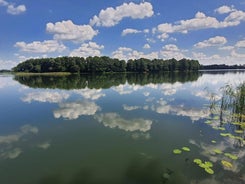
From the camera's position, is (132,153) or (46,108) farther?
(46,108)

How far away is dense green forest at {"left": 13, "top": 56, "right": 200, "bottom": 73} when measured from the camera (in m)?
79.7

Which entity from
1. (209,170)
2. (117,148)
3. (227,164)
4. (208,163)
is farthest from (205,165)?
(117,148)

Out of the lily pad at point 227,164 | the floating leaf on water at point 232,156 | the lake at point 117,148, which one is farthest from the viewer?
the floating leaf on water at point 232,156

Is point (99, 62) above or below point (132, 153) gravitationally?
above

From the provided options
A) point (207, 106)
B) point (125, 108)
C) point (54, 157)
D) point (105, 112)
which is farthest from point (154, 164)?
point (207, 106)

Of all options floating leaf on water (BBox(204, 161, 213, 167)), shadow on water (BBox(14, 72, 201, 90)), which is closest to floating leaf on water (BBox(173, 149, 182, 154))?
floating leaf on water (BBox(204, 161, 213, 167))

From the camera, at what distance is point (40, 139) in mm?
9039

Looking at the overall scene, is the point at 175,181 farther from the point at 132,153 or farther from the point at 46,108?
the point at 46,108

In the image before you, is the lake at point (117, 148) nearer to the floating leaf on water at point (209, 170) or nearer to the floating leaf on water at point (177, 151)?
the floating leaf on water at point (209, 170)

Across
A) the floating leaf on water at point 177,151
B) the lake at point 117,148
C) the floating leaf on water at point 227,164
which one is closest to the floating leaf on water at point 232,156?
the lake at point 117,148

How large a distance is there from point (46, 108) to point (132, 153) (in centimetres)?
1013

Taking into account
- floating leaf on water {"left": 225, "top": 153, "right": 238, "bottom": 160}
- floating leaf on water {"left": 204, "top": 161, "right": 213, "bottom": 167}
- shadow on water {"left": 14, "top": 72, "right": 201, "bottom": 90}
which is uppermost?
shadow on water {"left": 14, "top": 72, "right": 201, "bottom": 90}

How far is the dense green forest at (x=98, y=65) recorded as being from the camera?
79725 millimetres

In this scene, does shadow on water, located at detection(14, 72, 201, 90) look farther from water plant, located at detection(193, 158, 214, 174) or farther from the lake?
water plant, located at detection(193, 158, 214, 174)
